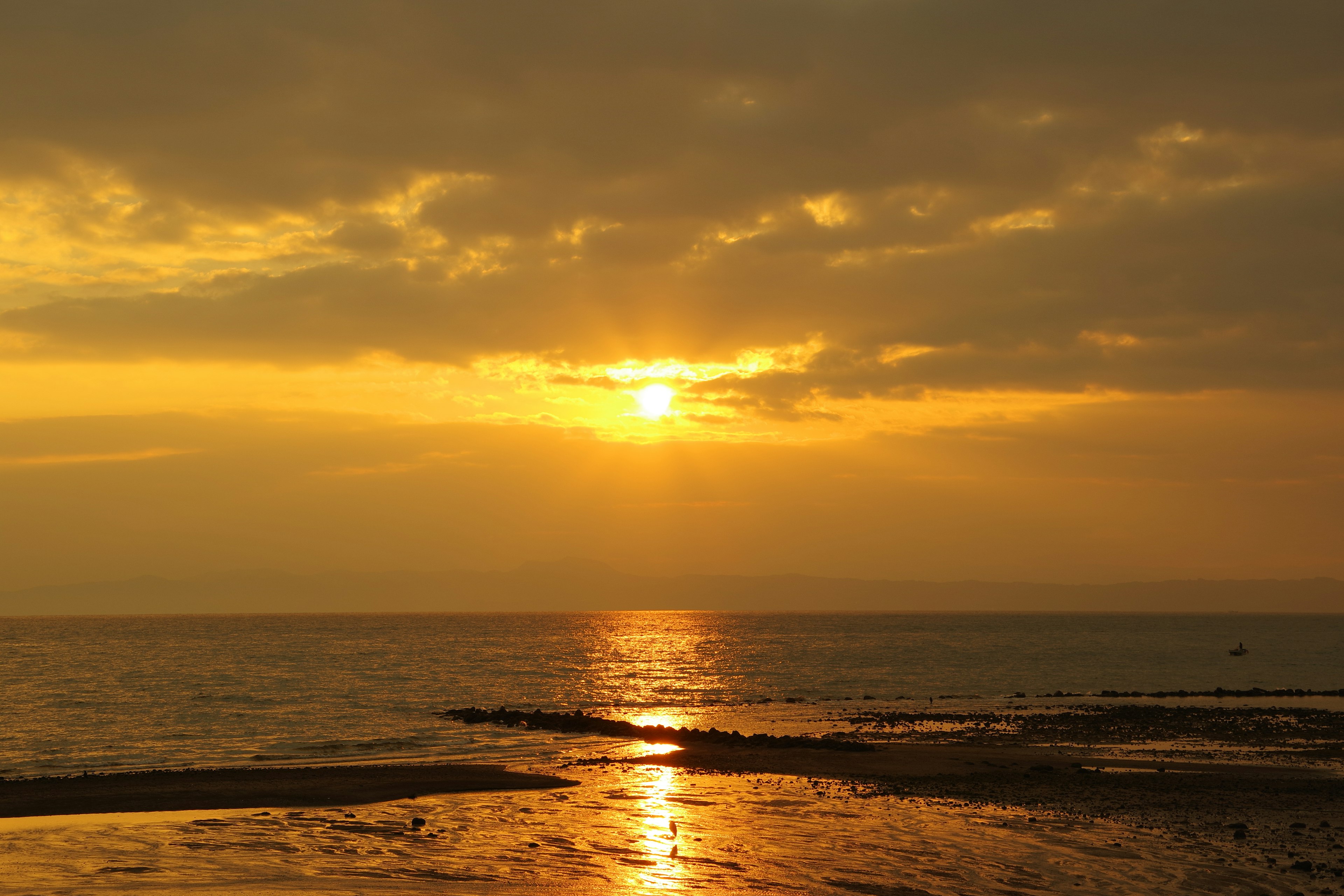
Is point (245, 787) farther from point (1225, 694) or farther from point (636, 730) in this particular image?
point (1225, 694)

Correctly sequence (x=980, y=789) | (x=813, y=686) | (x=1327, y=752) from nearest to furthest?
(x=980, y=789), (x=1327, y=752), (x=813, y=686)

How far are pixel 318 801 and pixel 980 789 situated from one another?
2203cm

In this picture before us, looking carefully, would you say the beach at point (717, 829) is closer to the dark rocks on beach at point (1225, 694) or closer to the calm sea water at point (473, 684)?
the calm sea water at point (473, 684)

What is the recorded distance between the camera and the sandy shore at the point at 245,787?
30203 millimetres

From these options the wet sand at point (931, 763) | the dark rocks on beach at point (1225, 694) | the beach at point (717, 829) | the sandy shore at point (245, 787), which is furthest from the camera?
the dark rocks on beach at point (1225, 694)

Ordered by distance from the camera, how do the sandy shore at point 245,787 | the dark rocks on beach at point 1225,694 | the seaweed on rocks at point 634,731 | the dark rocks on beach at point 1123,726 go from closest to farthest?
1. the sandy shore at point 245,787
2. the seaweed on rocks at point 634,731
3. the dark rocks on beach at point 1123,726
4. the dark rocks on beach at point 1225,694

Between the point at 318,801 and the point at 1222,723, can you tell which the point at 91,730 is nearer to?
the point at 318,801

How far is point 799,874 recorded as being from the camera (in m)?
21.5

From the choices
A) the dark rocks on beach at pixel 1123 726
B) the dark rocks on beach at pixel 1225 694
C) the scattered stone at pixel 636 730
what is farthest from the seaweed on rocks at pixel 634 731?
the dark rocks on beach at pixel 1225 694

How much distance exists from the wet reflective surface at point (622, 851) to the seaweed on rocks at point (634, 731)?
533 inches

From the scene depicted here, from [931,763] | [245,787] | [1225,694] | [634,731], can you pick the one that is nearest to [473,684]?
[634,731]

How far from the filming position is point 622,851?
23531mm

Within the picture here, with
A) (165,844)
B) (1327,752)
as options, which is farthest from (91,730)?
(1327,752)

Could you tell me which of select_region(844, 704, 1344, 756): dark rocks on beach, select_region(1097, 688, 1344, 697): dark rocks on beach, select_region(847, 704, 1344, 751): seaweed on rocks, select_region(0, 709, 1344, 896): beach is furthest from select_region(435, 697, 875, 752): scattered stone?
select_region(1097, 688, 1344, 697): dark rocks on beach
